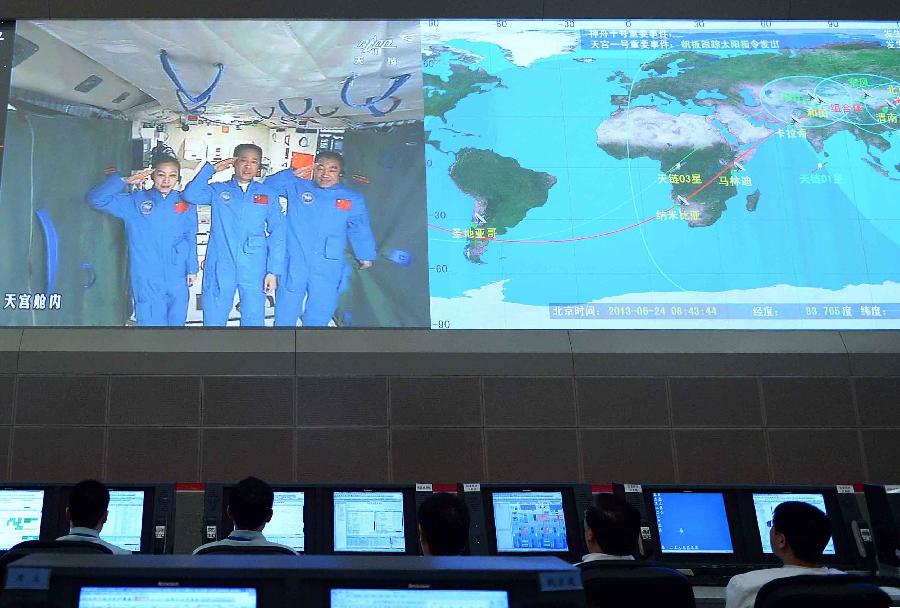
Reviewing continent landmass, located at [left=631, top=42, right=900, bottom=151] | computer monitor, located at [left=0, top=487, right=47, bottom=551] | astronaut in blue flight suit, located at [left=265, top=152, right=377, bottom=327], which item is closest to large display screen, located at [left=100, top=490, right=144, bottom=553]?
computer monitor, located at [left=0, top=487, right=47, bottom=551]

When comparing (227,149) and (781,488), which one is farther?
(227,149)

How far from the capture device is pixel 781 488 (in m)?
3.70

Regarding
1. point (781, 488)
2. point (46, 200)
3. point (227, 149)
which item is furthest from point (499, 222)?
point (46, 200)

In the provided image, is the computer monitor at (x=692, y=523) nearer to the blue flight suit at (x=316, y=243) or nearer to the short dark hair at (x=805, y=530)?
the short dark hair at (x=805, y=530)

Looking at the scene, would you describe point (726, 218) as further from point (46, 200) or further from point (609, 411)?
point (46, 200)

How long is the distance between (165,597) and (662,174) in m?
4.22

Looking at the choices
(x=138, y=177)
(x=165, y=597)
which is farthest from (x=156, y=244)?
(x=165, y=597)

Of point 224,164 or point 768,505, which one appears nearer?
point 768,505

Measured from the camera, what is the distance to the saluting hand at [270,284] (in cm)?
469

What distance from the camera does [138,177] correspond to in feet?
15.8

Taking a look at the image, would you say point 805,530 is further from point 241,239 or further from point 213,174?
point 213,174

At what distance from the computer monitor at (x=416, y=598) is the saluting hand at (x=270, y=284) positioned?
3.48 metres

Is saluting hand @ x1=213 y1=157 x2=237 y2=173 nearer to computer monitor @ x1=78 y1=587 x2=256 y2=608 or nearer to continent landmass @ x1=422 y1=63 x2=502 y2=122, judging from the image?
continent landmass @ x1=422 y1=63 x2=502 y2=122

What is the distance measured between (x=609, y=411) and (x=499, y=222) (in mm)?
1250
